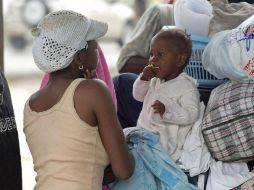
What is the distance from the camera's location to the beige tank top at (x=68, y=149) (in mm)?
2039

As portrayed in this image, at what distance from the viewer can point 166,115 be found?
234 centimetres

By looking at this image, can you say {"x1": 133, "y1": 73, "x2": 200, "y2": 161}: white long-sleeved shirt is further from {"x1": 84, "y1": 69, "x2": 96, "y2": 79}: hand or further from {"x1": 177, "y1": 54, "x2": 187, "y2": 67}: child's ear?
{"x1": 84, "y1": 69, "x2": 96, "y2": 79}: hand

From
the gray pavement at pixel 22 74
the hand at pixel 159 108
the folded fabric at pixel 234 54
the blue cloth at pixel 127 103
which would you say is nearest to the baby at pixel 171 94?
the hand at pixel 159 108

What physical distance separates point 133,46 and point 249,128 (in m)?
1.42

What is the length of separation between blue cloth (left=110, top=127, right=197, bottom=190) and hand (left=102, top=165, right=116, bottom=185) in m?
0.06

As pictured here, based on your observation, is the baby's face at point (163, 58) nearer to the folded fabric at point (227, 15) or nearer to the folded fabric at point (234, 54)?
the folded fabric at point (234, 54)

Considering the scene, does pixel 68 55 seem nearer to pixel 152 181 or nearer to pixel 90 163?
pixel 90 163

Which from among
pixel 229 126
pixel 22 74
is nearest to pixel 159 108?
pixel 229 126

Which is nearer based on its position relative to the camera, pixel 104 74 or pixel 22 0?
pixel 104 74

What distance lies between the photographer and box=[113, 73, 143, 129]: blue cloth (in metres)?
3.05

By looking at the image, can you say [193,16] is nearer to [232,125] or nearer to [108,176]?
[232,125]

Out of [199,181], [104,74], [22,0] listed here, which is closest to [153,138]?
[199,181]

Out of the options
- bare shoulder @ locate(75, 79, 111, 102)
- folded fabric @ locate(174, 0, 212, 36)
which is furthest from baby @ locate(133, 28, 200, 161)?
bare shoulder @ locate(75, 79, 111, 102)

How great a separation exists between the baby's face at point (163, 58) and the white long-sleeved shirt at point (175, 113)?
0.18 feet
